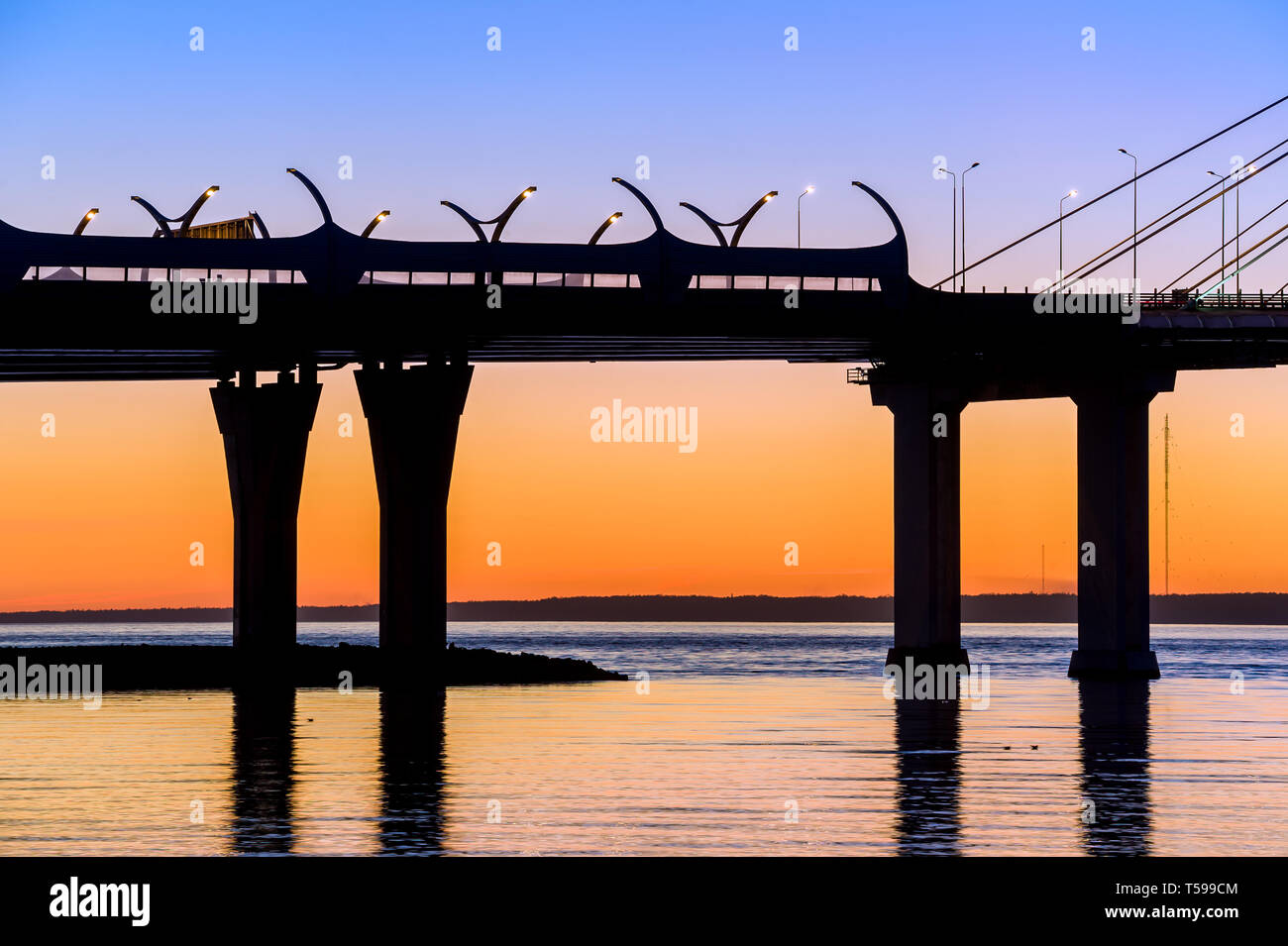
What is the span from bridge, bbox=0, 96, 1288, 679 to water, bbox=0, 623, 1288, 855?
40.1 ft

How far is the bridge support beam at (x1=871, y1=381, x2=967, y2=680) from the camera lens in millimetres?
93062

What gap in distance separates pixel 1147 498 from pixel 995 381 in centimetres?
967

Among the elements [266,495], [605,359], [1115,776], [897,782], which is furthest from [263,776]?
[605,359]

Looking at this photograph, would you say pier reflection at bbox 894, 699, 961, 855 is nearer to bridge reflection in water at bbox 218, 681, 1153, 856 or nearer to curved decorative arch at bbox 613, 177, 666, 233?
bridge reflection in water at bbox 218, 681, 1153, 856

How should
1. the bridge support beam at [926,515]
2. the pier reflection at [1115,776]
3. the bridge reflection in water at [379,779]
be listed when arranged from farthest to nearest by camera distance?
the bridge support beam at [926,515] < the pier reflection at [1115,776] < the bridge reflection in water at [379,779]

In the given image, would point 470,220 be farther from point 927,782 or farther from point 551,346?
point 927,782

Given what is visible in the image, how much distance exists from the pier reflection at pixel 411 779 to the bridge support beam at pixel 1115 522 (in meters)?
38.7

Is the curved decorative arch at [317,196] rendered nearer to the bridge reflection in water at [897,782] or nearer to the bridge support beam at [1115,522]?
the bridge reflection in water at [897,782]

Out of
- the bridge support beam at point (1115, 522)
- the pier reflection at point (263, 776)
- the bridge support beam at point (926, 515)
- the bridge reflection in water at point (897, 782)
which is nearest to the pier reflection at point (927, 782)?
the bridge reflection in water at point (897, 782)

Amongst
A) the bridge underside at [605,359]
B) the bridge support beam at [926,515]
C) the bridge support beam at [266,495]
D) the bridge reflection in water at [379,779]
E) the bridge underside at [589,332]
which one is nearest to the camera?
the bridge reflection in water at [379,779]

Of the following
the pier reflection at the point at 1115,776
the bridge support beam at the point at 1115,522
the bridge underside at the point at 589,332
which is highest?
the bridge underside at the point at 589,332

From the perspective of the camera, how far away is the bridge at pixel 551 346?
253 ft
